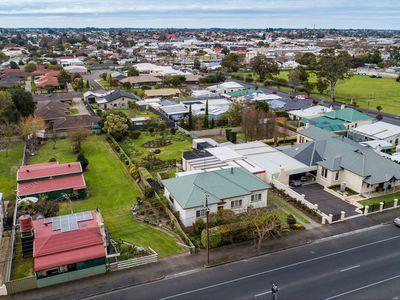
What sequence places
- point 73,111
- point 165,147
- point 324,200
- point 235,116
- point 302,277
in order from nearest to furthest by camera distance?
1. point 302,277
2. point 324,200
3. point 165,147
4. point 235,116
5. point 73,111

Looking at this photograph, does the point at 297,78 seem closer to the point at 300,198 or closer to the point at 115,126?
the point at 115,126

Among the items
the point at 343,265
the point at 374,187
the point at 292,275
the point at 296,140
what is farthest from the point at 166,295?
the point at 296,140

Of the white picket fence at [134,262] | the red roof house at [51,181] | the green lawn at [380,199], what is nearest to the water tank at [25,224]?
the white picket fence at [134,262]

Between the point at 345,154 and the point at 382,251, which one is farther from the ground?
the point at 345,154

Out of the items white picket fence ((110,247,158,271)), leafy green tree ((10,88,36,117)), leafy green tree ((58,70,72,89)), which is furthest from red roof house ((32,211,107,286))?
leafy green tree ((58,70,72,89))

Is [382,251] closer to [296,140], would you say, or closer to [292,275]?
[292,275]

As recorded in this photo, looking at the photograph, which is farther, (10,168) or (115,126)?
(115,126)

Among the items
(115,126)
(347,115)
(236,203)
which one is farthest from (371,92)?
(236,203)
